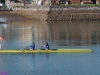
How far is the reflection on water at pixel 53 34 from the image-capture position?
7588 cm

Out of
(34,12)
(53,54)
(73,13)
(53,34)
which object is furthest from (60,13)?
(53,54)

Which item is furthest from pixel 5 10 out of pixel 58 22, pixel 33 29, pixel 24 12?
pixel 33 29

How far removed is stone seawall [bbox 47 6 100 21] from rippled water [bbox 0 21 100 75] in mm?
15620

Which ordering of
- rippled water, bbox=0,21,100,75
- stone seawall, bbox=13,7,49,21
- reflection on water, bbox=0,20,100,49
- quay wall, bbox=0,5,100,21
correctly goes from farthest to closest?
quay wall, bbox=0,5,100,21 < stone seawall, bbox=13,7,49,21 < reflection on water, bbox=0,20,100,49 < rippled water, bbox=0,21,100,75

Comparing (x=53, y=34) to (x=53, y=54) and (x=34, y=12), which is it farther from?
(x=34, y=12)

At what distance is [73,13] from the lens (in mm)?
117375

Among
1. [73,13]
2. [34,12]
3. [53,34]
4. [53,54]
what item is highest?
[53,54]

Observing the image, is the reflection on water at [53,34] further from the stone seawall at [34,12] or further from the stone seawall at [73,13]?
the stone seawall at [73,13]

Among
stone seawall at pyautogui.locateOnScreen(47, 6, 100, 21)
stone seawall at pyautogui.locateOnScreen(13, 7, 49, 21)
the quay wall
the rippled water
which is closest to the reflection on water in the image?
the rippled water

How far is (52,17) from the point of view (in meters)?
117

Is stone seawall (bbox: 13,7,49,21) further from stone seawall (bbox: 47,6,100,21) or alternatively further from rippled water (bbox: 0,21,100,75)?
rippled water (bbox: 0,21,100,75)

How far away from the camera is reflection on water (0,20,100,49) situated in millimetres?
75875

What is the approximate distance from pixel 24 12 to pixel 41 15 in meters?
3.31

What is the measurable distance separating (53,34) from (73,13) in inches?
1242
